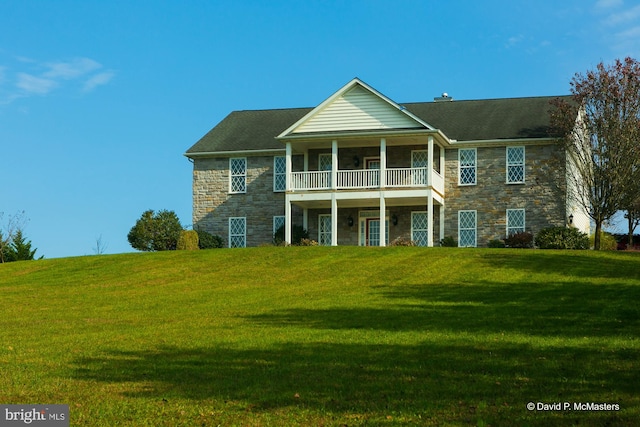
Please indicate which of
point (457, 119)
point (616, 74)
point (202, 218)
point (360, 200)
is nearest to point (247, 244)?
point (202, 218)

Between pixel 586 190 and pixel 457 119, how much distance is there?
7.10m

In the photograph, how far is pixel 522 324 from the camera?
651 inches

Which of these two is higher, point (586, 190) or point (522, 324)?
point (586, 190)

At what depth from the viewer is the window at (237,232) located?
135 ft

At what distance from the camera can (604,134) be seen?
36.7 m

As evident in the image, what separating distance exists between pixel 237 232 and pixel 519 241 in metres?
12.7

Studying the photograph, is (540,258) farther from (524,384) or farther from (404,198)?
(524,384)

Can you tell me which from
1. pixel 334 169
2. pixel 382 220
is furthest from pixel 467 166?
pixel 334 169

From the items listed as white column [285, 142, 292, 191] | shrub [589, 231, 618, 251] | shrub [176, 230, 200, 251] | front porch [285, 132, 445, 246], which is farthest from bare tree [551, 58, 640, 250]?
shrub [176, 230, 200, 251]

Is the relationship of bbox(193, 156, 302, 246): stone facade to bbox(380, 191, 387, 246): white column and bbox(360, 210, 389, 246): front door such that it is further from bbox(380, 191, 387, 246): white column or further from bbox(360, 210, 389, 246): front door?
bbox(380, 191, 387, 246): white column

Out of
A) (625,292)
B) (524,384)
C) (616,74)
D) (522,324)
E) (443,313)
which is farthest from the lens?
(616,74)

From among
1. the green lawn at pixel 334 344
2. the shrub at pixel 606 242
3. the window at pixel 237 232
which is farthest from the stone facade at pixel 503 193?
the window at pixel 237 232

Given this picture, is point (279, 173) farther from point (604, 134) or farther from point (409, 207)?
point (604, 134)

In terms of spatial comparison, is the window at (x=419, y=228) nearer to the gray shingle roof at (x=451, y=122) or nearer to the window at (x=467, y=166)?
the window at (x=467, y=166)
